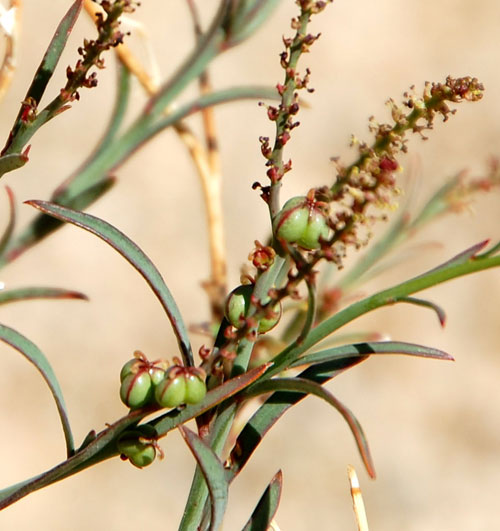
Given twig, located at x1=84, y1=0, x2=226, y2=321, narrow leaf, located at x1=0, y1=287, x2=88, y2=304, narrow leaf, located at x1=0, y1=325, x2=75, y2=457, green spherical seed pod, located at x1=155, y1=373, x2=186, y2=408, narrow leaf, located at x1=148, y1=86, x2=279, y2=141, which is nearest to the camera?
green spherical seed pod, located at x1=155, y1=373, x2=186, y2=408

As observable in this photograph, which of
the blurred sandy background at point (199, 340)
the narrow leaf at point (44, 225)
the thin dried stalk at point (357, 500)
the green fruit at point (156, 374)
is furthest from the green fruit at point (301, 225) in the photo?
the blurred sandy background at point (199, 340)

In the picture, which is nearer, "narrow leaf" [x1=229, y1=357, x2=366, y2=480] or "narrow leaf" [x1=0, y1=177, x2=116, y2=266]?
"narrow leaf" [x1=229, y1=357, x2=366, y2=480]

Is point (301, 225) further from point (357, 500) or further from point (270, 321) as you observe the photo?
point (357, 500)

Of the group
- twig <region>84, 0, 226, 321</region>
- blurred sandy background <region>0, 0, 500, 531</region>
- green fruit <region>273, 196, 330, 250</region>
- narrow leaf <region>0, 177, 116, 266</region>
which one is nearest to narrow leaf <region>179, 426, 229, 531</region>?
green fruit <region>273, 196, 330, 250</region>

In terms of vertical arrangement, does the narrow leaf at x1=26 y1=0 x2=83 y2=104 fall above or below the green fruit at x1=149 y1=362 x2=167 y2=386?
above

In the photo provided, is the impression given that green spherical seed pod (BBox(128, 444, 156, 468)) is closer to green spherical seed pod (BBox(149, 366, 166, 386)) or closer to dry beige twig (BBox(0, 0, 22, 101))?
green spherical seed pod (BBox(149, 366, 166, 386))

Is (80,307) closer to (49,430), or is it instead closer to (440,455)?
(49,430)

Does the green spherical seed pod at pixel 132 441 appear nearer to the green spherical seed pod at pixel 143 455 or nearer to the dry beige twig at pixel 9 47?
the green spherical seed pod at pixel 143 455
